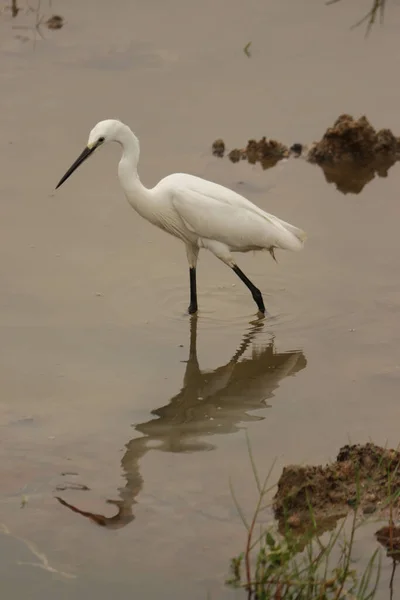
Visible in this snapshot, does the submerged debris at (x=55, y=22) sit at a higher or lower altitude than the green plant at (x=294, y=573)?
higher

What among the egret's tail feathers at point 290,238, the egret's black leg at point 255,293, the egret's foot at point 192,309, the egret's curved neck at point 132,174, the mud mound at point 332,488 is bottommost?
the mud mound at point 332,488

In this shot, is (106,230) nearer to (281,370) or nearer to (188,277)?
(188,277)

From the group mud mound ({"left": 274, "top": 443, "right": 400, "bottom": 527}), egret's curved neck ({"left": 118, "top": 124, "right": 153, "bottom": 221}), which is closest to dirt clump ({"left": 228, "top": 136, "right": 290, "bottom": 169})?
egret's curved neck ({"left": 118, "top": 124, "right": 153, "bottom": 221})

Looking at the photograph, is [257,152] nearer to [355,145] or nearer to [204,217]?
[355,145]

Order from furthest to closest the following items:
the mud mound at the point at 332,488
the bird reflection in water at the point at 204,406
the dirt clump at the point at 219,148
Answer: the dirt clump at the point at 219,148 < the bird reflection in water at the point at 204,406 < the mud mound at the point at 332,488

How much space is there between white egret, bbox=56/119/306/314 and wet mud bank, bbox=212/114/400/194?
7.00 ft

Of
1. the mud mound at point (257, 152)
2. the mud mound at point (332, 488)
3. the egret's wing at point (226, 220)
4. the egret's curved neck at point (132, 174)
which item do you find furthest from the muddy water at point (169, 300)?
the egret's curved neck at point (132, 174)

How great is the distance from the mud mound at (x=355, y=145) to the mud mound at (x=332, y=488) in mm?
5041

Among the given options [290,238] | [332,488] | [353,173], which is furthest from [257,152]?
[332,488]

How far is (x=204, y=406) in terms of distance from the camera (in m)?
6.49

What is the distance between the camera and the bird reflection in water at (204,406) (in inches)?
219

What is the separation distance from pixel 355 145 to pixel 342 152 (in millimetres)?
122

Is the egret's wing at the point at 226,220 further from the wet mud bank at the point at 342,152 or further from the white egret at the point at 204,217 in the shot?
the wet mud bank at the point at 342,152

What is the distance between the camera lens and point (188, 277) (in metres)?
8.21
